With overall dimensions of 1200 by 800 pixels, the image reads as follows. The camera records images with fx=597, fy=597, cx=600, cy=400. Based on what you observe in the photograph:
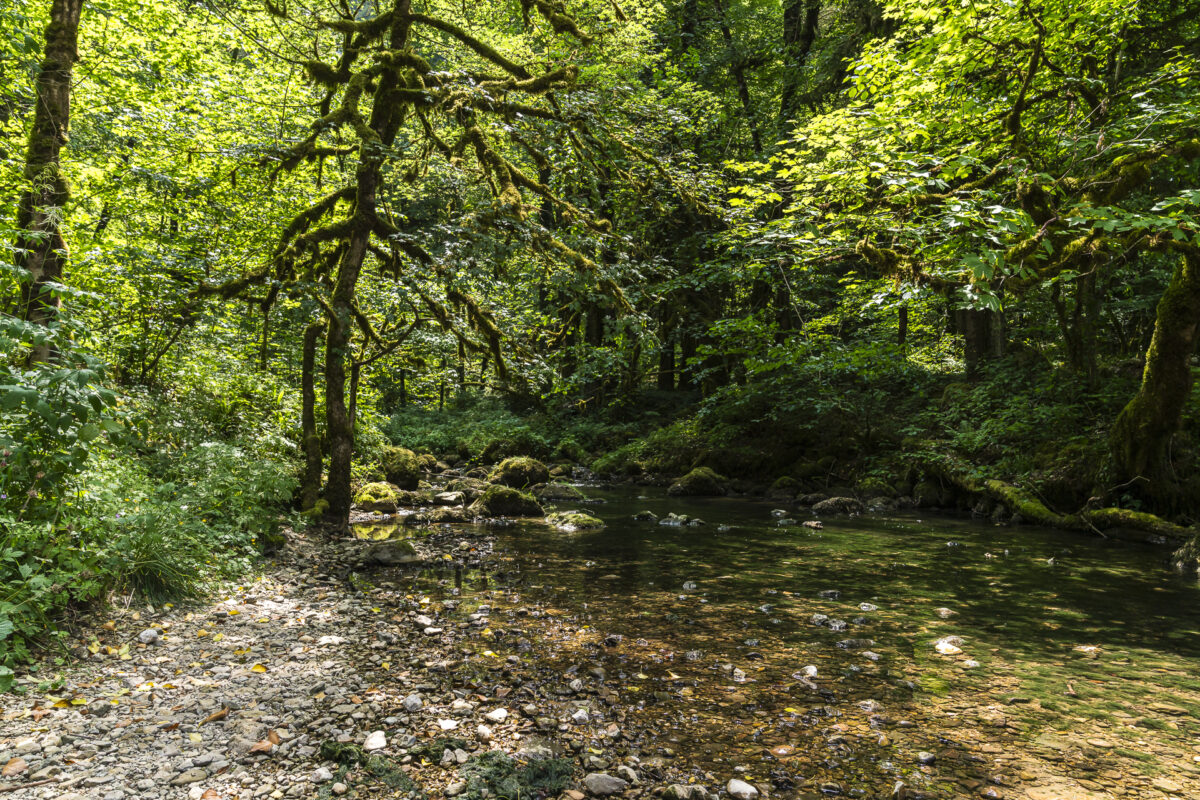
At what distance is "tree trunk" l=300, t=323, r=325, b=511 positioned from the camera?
10.1 m

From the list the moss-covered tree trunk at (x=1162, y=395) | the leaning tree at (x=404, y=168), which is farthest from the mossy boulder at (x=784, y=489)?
the leaning tree at (x=404, y=168)

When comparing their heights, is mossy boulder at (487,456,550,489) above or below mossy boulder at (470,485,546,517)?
above

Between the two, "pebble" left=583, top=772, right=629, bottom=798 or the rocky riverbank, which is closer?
the rocky riverbank

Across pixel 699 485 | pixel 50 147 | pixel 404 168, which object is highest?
pixel 404 168

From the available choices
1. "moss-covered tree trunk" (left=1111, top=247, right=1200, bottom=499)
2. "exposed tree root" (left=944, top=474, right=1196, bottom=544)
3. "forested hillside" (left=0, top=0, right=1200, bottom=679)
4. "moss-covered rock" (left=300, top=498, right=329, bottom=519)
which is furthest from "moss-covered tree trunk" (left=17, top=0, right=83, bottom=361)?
"exposed tree root" (left=944, top=474, right=1196, bottom=544)

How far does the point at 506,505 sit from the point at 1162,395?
12545mm

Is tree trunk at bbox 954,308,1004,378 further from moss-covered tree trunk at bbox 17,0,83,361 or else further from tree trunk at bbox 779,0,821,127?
moss-covered tree trunk at bbox 17,0,83,361

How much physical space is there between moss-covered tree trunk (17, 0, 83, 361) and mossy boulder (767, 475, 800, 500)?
620 inches

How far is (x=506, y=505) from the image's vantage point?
13.7 meters

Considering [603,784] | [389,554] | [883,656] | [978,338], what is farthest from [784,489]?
[603,784]

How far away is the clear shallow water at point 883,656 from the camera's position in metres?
3.65

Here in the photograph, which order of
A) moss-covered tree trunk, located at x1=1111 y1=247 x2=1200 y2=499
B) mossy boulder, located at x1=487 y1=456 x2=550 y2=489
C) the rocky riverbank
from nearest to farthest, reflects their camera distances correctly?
the rocky riverbank, moss-covered tree trunk, located at x1=1111 y1=247 x2=1200 y2=499, mossy boulder, located at x1=487 y1=456 x2=550 y2=489

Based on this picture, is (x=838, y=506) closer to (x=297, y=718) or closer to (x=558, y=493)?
(x=558, y=493)

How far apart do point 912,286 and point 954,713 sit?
5304 millimetres
